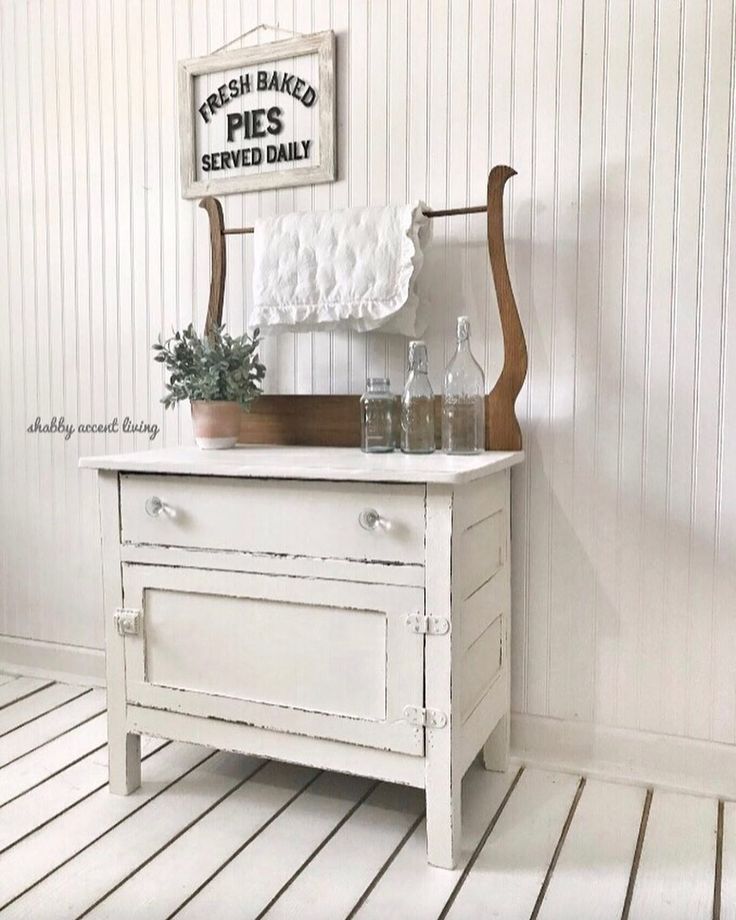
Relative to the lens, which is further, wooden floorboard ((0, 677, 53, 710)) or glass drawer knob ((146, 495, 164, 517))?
wooden floorboard ((0, 677, 53, 710))

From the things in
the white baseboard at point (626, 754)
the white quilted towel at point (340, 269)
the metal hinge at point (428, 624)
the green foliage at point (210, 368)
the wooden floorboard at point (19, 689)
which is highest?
the white quilted towel at point (340, 269)

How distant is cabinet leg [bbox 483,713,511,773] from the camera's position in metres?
1.75

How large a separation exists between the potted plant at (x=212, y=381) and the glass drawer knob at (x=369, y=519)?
521mm

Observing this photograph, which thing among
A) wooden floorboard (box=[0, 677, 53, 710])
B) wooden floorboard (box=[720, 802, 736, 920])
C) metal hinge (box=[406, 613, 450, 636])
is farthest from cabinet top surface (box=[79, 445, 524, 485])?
wooden floorboard (box=[0, 677, 53, 710])

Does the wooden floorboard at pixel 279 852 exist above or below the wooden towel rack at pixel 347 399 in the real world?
below

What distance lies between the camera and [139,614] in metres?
1.62

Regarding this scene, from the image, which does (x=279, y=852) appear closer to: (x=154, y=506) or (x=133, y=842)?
(x=133, y=842)

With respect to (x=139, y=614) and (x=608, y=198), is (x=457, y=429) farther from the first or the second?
(x=139, y=614)

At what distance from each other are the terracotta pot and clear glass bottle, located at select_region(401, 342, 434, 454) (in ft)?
1.30

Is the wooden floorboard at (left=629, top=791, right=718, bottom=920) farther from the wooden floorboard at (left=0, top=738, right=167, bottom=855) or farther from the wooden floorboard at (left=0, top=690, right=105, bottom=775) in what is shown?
the wooden floorboard at (left=0, top=690, right=105, bottom=775)

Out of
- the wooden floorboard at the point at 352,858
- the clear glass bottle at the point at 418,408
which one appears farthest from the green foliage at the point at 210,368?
the wooden floorboard at the point at 352,858

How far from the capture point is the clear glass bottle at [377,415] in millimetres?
1712

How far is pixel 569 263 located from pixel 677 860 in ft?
3.89

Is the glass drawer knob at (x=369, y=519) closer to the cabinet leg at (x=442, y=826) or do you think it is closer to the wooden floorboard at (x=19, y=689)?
the cabinet leg at (x=442, y=826)
